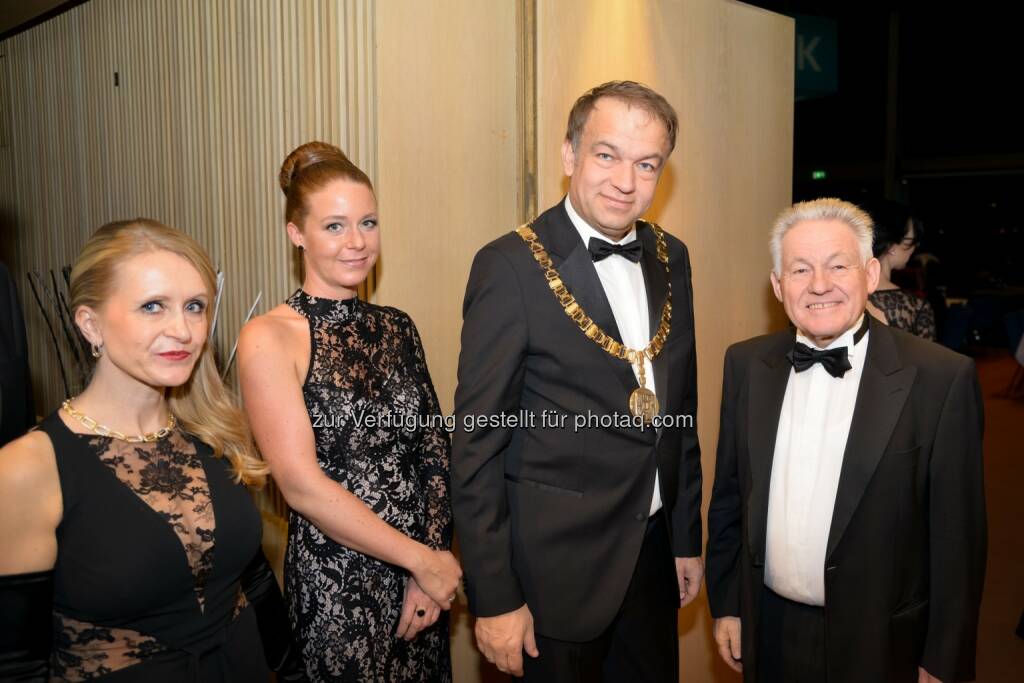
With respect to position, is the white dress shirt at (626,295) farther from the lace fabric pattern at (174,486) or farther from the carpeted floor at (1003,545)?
the carpeted floor at (1003,545)

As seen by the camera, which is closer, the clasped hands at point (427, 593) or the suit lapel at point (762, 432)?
the suit lapel at point (762, 432)

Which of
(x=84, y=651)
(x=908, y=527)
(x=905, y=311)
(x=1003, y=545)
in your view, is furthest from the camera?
(x=1003, y=545)

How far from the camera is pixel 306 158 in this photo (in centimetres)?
230

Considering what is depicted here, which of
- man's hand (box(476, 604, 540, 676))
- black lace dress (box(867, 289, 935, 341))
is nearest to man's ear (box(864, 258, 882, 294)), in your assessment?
man's hand (box(476, 604, 540, 676))

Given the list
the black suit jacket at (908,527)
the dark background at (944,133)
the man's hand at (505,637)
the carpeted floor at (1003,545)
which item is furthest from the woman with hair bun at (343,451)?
the dark background at (944,133)

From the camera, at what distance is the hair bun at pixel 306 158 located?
2295 mm

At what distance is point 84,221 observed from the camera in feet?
13.2

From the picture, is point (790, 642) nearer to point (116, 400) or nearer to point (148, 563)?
point (148, 563)

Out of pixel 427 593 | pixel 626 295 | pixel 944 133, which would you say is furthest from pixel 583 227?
pixel 944 133

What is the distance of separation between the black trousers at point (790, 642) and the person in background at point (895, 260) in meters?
1.91

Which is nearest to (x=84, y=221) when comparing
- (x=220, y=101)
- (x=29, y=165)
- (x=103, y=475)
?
(x=29, y=165)

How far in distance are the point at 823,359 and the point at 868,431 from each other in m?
0.20

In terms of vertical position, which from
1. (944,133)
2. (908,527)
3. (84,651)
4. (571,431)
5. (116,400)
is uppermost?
(944,133)

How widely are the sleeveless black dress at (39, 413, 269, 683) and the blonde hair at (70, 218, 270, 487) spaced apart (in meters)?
0.05
